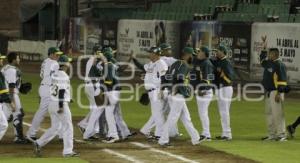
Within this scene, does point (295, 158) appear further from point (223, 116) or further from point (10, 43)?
point (10, 43)

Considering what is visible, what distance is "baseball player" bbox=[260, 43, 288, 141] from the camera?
57.6 ft

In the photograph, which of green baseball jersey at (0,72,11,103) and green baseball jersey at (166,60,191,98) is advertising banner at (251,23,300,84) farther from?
green baseball jersey at (0,72,11,103)

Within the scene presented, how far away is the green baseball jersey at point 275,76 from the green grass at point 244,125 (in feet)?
4.08

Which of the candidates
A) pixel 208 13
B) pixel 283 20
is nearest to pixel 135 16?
pixel 208 13

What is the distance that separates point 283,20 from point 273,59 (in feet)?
54.1

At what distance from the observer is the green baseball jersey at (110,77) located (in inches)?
677

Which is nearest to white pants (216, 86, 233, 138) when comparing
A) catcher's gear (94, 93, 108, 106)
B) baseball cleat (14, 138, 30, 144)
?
catcher's gear (94, 93, 108, 106)

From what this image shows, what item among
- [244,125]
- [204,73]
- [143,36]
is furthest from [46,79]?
[143,36]

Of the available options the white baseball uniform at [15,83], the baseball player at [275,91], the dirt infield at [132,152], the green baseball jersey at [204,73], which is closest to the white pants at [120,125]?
the dirt infield at [132,152]

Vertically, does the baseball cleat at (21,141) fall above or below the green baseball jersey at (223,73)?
below

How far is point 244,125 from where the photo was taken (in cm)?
2081

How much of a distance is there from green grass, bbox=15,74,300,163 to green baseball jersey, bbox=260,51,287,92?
124 centimetres

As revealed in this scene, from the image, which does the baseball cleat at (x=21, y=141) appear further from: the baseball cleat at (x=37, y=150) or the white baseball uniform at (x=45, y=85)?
the baseball cleat at (x=37, y=150)

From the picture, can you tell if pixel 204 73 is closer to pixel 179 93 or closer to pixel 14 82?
pixel 179 93
